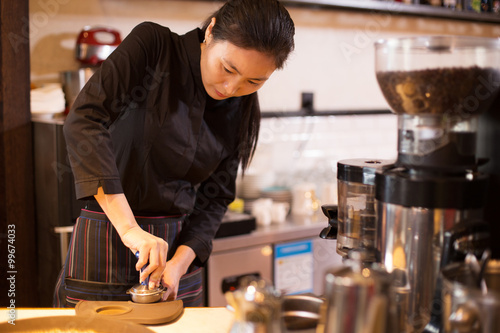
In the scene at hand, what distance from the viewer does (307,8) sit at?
150 inches

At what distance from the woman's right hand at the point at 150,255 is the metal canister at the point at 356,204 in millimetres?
450

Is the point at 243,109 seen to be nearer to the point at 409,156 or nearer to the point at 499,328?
the point at 409,156

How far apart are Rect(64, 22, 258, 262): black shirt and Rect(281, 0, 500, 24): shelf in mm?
1848

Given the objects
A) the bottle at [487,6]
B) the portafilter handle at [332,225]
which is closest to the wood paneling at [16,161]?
the portafilter handle at [332,225]

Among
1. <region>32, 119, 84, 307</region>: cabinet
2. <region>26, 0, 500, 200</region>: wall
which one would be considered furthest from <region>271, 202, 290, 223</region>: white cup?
<region>32, 119, 84, 307</region>: cabinet

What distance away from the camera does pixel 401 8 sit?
3.98 m

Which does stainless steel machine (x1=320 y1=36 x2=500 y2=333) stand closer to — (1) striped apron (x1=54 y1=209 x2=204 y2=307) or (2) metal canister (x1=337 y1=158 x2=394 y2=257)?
(2) metal canister (x1=337 y1=158 x2=394 y2=257)

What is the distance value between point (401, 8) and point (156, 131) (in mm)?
2886

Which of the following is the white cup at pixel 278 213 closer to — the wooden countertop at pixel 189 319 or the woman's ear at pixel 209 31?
the woman's ear at pixel 209 31

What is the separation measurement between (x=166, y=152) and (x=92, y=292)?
485 mm

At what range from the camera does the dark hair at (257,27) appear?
1.50 meters

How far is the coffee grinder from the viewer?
40.7 inches

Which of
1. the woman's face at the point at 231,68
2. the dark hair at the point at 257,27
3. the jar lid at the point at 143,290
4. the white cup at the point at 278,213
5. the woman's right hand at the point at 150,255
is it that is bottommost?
the white cup at the point at 278,213

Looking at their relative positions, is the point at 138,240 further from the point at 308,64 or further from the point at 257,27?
the point at 308,64
